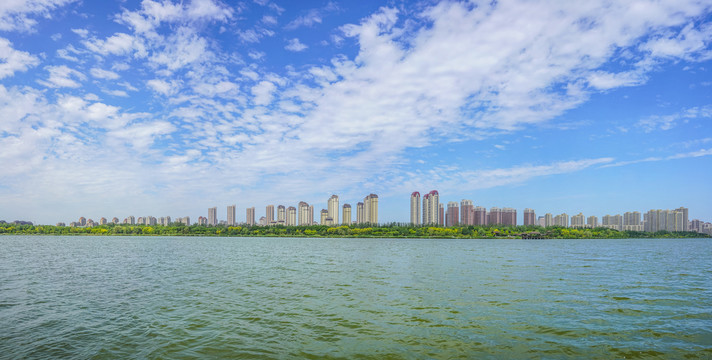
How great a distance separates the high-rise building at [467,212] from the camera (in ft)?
629

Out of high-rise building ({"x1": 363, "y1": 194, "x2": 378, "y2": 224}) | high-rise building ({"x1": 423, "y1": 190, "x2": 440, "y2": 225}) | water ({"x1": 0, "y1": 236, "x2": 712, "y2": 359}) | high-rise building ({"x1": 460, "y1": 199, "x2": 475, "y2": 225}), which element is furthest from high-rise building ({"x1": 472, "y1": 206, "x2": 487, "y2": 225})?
water ({"x1": 0, "y1": 236, "x2": 712, "y2": 359})

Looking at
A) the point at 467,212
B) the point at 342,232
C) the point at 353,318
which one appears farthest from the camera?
the point at 467,212

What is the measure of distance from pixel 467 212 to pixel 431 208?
18279 millimetres

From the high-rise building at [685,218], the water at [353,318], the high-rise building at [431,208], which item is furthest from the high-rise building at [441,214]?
the water at [353,318]

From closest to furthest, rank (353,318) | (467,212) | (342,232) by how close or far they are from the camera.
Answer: (353,318), (342,232), (467,212)

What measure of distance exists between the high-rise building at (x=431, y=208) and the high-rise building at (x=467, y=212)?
12387 mm

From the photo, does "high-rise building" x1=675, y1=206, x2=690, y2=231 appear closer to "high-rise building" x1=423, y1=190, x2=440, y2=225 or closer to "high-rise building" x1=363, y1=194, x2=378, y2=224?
"high-rise building" x1=423, y1=190, x2=440, y2=225

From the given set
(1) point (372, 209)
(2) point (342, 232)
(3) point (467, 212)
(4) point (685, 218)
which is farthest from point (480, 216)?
(4) point (685, 218)

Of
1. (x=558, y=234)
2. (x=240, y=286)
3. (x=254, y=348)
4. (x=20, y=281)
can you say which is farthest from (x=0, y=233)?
(x=558, y=234)

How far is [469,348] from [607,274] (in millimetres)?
23941

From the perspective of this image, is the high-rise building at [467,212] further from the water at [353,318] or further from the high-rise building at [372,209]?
the water at [353,318]

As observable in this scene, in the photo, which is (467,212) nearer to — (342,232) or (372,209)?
(372,209)

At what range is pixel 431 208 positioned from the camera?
195 m

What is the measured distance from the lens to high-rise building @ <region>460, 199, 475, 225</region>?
192 m
